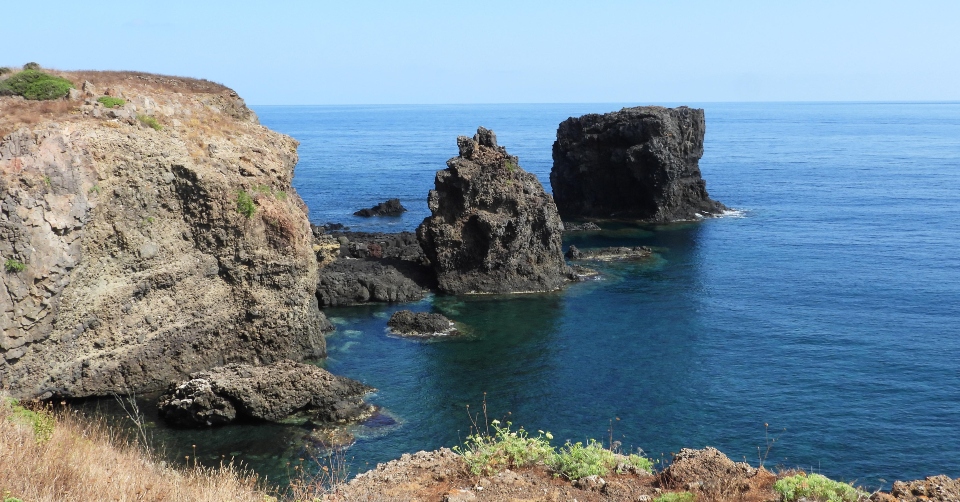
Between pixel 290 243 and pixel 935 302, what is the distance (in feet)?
143

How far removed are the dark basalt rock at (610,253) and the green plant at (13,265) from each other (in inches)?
1857

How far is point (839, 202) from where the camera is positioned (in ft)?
339

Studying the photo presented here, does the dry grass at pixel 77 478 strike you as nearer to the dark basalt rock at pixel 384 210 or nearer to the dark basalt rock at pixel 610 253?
the dark basalt rock at pixel 610 253

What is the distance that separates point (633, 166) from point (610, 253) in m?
19.5

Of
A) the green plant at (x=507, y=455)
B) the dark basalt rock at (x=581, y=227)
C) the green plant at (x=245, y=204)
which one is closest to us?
the green plant at (x=507, y=455)

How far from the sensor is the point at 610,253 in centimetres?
7288

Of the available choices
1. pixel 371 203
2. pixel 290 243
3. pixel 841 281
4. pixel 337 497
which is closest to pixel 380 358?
pixel 290 243

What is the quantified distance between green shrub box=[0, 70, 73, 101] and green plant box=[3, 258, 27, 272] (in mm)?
10749

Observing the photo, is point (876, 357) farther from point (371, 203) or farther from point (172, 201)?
point (371, 203)

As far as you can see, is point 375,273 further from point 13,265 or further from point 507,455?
point 507,455

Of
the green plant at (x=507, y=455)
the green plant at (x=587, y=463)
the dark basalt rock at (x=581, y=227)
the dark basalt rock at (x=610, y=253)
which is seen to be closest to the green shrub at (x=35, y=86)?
the green plant at (x=507, y=455)

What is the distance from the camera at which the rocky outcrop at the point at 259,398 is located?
113 ft

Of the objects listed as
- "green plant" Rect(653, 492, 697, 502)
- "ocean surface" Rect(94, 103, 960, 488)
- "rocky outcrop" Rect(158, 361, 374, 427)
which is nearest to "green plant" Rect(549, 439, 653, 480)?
"green plant" Rect(653, 492, 697, 502)

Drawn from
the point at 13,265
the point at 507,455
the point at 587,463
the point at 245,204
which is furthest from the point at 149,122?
the point at 587,463
